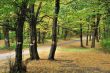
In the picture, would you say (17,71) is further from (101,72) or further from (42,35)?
(42,35)

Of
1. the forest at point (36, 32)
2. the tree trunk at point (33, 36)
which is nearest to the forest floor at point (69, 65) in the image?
the forest at point (36, 32)

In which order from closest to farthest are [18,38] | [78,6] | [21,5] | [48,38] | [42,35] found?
[21,5]
[18,38]
[78,6]
[42,35]
[48,38]

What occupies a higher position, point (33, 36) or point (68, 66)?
point (33, 36)

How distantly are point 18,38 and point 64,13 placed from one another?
899 centimetres

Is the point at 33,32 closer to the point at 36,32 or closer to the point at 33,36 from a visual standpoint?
the point at 33,36

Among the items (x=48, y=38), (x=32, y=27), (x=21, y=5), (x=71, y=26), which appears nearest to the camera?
(x=21, y=5)

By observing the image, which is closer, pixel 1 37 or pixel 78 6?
pixel 78 6

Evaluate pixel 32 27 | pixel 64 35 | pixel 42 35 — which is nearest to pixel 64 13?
pixel 32 27

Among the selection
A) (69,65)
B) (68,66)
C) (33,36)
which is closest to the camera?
(68,66)

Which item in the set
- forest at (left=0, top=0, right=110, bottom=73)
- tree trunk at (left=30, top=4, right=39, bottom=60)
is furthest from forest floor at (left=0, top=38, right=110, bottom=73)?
tree trunk at (left=30, top=4, right=39, bottom=60)

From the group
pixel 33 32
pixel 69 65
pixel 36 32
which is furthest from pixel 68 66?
pixel 36 32

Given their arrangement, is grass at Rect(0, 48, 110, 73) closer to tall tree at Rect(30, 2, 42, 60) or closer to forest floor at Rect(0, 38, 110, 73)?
Answer: forest floor at Rect(0, 38, 110, 73)

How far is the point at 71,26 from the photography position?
42.9 metres

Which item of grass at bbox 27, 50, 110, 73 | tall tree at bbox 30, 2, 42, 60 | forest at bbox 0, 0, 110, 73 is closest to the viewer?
forest at bbox 0, 0, 110, 73
